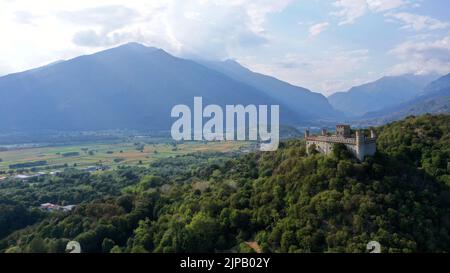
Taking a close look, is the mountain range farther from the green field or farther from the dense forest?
the dense forest

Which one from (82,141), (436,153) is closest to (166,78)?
Result: (82,141)

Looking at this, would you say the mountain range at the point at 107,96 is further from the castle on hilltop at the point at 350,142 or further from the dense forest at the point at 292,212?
the castle on hilltop at the point at 350,142

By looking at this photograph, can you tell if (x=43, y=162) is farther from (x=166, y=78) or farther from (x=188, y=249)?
(x=166, y=78)

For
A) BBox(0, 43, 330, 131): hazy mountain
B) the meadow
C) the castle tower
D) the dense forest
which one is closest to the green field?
the meadow

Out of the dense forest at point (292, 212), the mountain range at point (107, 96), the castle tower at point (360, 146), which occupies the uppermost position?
the mountain range at point (107, 96)

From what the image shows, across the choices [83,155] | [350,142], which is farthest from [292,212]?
[83,155]

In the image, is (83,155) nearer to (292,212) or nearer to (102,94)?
(292,212)

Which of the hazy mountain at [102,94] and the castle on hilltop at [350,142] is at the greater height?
the hazy mountain at [102,94]

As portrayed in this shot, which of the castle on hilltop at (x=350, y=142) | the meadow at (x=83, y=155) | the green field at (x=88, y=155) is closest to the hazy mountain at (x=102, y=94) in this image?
the meadow at (x=83, y=155)
